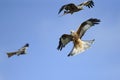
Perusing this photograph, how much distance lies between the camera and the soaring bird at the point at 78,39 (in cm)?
2314

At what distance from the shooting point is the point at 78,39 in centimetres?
2455

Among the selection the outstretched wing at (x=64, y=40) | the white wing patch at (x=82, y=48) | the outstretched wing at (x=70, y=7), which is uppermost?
the outstretched wing at (x=70, y=7)

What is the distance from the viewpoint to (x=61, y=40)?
2616 cm

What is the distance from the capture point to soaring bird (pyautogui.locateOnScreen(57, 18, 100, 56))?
23141 millimetres

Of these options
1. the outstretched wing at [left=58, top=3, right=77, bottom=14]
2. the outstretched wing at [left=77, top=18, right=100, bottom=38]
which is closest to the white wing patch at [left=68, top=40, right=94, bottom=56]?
the outstretched wing at [left=77, top=18, right=100, bottom=38]

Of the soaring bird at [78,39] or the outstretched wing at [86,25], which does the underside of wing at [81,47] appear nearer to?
the soaring bird at [78,39]

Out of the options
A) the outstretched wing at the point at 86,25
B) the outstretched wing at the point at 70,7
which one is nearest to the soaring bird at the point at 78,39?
the outstretched wing at the point at 86,25

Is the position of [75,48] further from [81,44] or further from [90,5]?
[90,5]

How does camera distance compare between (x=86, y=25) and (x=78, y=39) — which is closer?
(x=78, y=39)

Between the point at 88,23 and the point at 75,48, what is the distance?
3.02 metres

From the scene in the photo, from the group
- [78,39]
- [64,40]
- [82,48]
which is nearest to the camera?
[82,48]

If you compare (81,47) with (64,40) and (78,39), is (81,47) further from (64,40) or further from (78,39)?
(64,40)

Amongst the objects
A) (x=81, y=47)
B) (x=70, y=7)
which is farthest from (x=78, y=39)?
(x=70, y=7)

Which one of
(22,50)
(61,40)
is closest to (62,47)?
(61,40)
